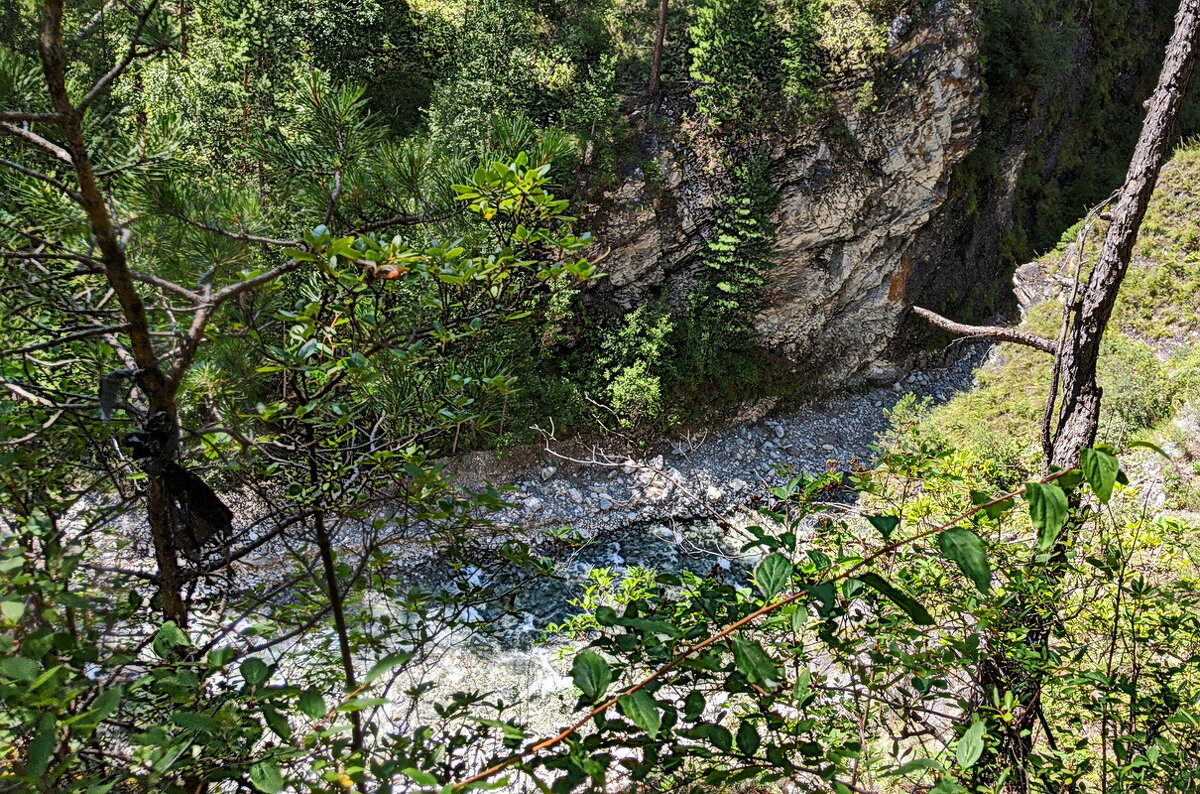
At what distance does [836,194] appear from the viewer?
35.1 ft

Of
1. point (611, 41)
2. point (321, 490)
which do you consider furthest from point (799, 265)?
point (321, 490)

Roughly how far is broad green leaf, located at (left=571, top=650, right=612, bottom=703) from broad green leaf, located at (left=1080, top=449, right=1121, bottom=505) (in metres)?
0.54

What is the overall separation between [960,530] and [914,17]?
1189 centimetres

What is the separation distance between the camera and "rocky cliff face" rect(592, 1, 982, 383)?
33.6 ft

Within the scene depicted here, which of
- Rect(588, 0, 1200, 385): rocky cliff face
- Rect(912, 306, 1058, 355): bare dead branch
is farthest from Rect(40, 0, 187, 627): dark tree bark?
Rect(588, 0, 1200, 385): rocky cliff face

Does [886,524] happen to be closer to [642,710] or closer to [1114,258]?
[642,710]

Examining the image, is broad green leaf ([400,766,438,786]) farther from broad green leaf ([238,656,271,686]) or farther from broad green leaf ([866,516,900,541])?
broad green leaf ([866,516,900,541])

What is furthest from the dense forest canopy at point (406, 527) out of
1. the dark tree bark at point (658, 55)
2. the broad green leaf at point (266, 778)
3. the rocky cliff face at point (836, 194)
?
the dark tree bark at point (658, 55)

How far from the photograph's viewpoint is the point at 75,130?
3.48ft

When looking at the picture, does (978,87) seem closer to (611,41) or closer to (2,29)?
(611,41)

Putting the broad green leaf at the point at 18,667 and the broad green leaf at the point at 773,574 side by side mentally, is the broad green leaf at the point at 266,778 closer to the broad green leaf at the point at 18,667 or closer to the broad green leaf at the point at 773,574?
the broad green leaf at the point at 18,667

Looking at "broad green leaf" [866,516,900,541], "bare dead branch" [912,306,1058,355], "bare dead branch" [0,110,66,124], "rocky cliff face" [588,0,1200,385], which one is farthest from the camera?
"rocky cliff face" [588,0,1200,385]

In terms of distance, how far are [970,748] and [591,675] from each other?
2.00 feet

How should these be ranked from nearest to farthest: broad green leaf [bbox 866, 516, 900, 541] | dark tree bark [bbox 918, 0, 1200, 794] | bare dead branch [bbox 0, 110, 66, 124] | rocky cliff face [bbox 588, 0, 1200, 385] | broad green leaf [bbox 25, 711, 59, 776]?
broad green leaf [bbox 25, 711, 59, 776], broad green leaf [bbox 866, 516, 900, 541], bare dead branch [bbox 0, 110, 66, 124], dark tree bark [bbox 918, 0, 1200, 794], rocky cliff face [bbox 588, 0, 1200, 385]
